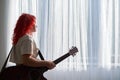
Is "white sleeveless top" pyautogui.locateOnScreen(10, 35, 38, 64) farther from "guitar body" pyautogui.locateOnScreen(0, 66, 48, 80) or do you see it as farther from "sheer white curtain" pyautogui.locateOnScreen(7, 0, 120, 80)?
"sheer white curtain" pyautogui.locateOnScreen(7, 0, 120, 80)

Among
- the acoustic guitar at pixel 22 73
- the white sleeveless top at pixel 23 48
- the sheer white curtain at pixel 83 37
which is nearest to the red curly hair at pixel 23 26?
the white sleeveless top at pixel 23 48

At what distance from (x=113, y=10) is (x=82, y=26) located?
1.26ft

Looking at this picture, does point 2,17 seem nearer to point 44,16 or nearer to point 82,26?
point 44,16

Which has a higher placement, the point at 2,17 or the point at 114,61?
the point at 2,17

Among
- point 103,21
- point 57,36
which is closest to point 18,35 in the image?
point 57,36

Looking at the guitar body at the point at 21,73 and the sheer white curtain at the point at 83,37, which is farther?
the sheer white curtain at the point at 83,37

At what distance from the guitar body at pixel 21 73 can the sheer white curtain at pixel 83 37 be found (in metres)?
0.96

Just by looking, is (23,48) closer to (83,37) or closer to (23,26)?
(23,26)

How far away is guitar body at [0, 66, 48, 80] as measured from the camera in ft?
5.88

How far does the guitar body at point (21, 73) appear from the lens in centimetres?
179

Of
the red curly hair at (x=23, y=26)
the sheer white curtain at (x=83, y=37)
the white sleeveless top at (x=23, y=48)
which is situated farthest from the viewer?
the sheer white curtain at (x=83, y=37)

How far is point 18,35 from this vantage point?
6.24 ft

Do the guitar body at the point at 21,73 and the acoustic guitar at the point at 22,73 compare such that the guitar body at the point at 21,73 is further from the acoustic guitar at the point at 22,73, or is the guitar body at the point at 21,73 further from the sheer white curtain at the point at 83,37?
the sheer white curtain at the point at 83,37

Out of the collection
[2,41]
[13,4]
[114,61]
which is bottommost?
[114,61]
